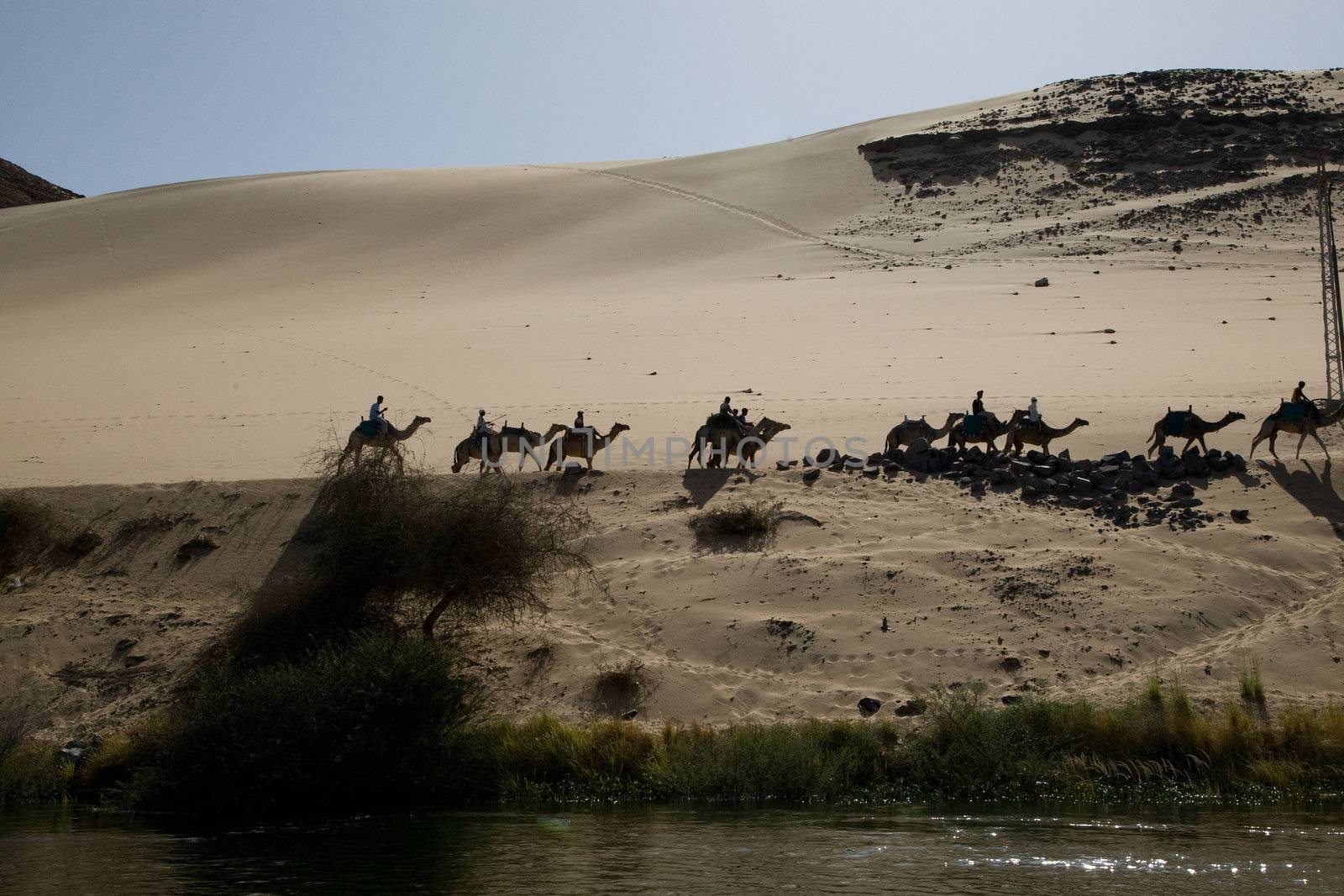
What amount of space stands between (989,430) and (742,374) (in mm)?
10756

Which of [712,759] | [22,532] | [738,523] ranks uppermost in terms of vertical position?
[738,523]

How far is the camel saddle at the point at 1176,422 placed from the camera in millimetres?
20875

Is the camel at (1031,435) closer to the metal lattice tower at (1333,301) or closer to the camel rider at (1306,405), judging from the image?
the camel rider at (1306,405)

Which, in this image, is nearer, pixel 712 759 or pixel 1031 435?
pixel 712 759

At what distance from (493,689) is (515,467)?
21.4ft

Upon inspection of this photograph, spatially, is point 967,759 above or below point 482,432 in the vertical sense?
below

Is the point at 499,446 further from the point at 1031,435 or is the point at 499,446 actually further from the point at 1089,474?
the point at 1089,474

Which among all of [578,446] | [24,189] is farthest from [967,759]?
[24,189]

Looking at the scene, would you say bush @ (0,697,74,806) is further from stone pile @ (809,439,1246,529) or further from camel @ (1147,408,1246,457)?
camel @ (1147,408,1246,457)

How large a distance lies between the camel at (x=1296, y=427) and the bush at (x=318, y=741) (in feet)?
42.6

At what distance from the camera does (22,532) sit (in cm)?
2052

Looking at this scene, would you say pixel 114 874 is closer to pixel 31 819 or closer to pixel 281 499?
pixel 31 819

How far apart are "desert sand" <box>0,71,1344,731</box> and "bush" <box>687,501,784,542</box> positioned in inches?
15.2

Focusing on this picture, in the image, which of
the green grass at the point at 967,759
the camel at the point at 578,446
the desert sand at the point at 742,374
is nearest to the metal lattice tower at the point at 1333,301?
the desert sand at the point at 742,374
